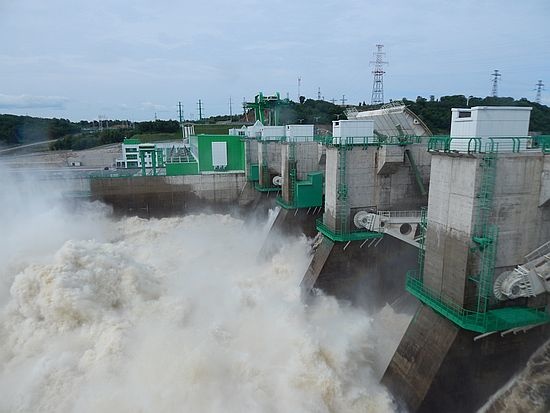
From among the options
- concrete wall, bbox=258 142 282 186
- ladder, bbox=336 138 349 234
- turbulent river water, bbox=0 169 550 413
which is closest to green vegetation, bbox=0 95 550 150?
concrete wall, bbox=258 142 282 186

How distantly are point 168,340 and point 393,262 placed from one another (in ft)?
29.1

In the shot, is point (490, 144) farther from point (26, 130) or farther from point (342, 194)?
point (26, 130)

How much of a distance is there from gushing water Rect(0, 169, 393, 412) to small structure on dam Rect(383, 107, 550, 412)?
7.06 feet

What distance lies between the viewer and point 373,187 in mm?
15703

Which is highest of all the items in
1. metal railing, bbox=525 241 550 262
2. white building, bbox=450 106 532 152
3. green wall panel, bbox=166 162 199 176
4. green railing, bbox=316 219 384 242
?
white building, bbox=450 106 532 152

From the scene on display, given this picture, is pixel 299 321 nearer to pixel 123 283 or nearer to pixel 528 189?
pixel 123 283

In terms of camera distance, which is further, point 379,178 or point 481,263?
point 379,178

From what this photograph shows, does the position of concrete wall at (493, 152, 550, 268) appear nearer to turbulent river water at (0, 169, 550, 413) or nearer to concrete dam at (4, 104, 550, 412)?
concrete dam at (4, 104, 550, 412)

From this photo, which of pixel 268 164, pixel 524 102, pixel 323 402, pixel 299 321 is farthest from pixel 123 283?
pixel 524 102

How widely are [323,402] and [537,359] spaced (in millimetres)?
5675

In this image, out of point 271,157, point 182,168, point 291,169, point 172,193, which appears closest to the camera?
point 291,169

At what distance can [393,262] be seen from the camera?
15.9 meters

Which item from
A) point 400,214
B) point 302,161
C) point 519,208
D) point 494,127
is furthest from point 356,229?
point 494,127

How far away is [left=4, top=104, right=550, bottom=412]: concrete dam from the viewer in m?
9.48
